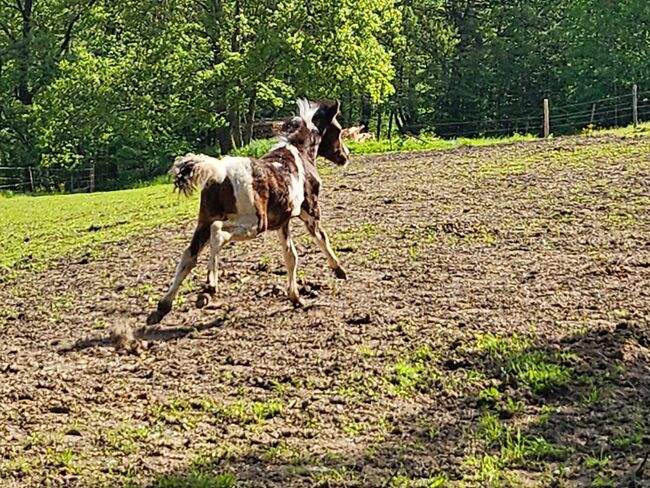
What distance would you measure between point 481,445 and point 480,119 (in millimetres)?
42392

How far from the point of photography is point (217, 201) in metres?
7.34

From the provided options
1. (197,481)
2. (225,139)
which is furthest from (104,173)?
(197,481)

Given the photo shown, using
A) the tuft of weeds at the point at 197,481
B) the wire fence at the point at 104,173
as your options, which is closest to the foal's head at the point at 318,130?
the tuft of weeds at the point at 197,481

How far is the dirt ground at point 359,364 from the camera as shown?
4535mm

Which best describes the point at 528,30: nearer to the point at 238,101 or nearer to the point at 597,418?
the point at 238,101

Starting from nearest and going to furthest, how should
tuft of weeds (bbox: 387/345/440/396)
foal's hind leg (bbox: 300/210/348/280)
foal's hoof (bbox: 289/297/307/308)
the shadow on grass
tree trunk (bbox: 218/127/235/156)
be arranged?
the shadow on grass < tuft of weeds (bbox: 387/345/440/396) < foal's hoof (bbox: 289/297/307/308) < foal's hind leg (bbox: 300/210/348/280) < tree trunk (bbox: 218/127/235/156)

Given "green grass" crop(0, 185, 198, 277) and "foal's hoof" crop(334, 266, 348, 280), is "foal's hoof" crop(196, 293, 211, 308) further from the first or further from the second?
"green grass" crop(0, 185, 198, 277)

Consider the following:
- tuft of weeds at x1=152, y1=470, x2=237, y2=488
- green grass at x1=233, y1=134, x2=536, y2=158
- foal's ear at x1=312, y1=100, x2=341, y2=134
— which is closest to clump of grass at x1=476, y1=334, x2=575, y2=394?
tuft of weeds at x1=152, y1=470, x2=237, y2=488

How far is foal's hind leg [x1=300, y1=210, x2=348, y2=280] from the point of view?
8.45m

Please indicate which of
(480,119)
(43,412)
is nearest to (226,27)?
(480,119)

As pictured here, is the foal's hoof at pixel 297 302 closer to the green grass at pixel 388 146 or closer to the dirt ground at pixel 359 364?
the dirt ground at pixel 359 364

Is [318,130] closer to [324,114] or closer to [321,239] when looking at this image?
[324,114]

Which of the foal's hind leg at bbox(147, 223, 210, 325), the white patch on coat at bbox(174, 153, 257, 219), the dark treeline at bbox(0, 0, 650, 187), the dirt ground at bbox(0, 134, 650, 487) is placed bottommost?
the dirt ground at bbox(0, 134, 650, 487)

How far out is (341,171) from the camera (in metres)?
18.7
